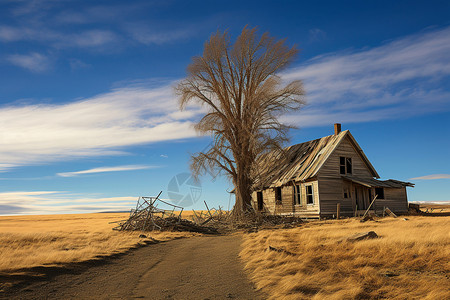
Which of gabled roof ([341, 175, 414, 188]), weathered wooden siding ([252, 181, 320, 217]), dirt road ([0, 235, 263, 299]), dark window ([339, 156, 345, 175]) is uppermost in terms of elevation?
dark window ([339, 156, 345, 175])

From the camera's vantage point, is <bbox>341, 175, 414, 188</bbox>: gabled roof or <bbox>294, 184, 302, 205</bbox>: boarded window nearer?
<bbox>341, 175, 414, 188</bbox>: gabled roof

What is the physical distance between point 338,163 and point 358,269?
21.3m

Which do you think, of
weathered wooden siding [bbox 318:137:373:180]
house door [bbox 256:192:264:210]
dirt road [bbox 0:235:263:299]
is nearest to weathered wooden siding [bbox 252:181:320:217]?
house door [bbox 256:192:264:210]

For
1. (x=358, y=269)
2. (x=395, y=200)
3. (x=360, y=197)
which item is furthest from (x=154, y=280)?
(x=395, y=200)

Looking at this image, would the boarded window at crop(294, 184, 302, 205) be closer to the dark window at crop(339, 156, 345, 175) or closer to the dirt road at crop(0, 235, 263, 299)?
the dark window at crop(339, 156, 345, 175)

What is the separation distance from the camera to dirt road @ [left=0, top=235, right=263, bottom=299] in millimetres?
7680

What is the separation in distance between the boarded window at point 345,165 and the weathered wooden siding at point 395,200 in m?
3.38

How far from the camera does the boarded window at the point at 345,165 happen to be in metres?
29.6

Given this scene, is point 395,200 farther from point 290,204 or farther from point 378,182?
point 290,204

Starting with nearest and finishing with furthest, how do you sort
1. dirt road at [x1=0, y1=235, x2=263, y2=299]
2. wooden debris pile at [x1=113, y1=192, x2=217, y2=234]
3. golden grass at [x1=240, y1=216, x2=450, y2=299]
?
golden grass at [x1=240, y1=216, x2=450, y2=299] → dirt road at [x1=0, y1=235, x2=263, y2=299] → wooden debris pile at [x1=113, y1=192, x2=217, y2=234]

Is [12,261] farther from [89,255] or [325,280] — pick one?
[325,280]

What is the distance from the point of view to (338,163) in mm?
29031

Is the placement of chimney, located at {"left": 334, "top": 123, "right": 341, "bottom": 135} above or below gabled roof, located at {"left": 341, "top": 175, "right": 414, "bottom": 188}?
above

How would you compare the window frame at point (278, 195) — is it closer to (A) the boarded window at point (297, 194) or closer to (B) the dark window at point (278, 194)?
(B) the dark window at point (278, 194)
